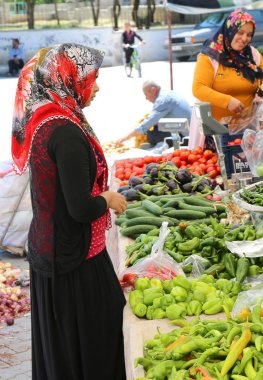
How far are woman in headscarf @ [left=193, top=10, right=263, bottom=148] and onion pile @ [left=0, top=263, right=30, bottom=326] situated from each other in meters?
2.23

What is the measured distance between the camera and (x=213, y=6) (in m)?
16.4

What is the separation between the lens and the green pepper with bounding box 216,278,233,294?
12.0 ft

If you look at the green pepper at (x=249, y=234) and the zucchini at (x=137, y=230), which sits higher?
the green pepper at (x=249, y=234)

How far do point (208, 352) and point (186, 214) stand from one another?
219 centimetres

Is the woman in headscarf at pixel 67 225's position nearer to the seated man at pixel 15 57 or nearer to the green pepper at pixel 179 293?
the green pepper at pixel 179 293

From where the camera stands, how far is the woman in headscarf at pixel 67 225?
3.30m

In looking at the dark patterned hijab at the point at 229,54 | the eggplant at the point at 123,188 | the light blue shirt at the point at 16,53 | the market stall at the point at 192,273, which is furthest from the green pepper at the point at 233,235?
the light blue shirt at the point at 16,53

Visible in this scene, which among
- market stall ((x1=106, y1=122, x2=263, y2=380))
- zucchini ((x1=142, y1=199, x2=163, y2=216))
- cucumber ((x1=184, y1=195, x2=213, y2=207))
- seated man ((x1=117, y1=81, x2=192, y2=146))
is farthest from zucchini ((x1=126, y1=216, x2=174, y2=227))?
seated man ((x1=117, y1=81, x2=192, y2=146))

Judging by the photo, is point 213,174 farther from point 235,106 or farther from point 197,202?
point 197,202

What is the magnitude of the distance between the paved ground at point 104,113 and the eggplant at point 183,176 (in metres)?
1.60

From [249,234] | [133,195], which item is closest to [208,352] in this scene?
[249,234]

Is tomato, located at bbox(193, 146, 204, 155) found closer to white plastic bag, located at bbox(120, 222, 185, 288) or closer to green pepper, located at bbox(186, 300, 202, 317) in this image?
white plastic bag, located at bbox(120, 222, 185, 288)

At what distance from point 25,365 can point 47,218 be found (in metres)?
2.07

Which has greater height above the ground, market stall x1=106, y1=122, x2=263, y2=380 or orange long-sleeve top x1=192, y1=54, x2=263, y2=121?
orange long-sleeve top x1=192, y1=54, x2=263, y2=121
